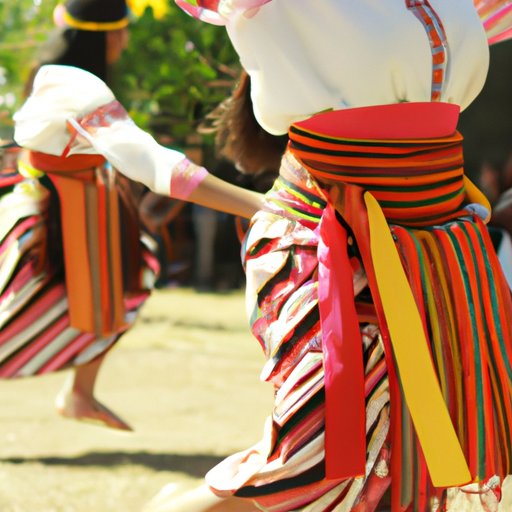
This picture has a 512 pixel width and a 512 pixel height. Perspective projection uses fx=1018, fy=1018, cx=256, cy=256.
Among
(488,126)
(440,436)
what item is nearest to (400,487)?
(440,436)

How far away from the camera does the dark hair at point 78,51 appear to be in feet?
11.2

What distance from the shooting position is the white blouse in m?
1.80

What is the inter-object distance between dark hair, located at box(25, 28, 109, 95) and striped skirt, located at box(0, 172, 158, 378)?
1.42 feet

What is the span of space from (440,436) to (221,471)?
42 centimetres

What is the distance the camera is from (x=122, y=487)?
302 cm

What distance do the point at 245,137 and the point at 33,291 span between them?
1.18 metres

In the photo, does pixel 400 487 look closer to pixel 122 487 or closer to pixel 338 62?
pixel 338 62


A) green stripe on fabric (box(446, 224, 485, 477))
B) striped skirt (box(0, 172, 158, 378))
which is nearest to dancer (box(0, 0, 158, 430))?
striped skirt (box(0, 172, 158, 378))

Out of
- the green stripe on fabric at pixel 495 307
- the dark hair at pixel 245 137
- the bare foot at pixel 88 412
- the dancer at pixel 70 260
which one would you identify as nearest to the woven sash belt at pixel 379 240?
the green stripe on fabric at pixel 495 307

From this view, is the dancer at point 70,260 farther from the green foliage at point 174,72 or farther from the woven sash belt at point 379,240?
the woven sash belt at point 379,240

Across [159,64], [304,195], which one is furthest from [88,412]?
[159,64]

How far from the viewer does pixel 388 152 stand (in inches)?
73.2

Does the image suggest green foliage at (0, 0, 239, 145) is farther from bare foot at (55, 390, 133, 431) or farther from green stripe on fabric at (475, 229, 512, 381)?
green stripe on fabric at (475, 229, 512, 381)

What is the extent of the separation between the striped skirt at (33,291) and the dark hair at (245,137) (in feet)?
3.35
